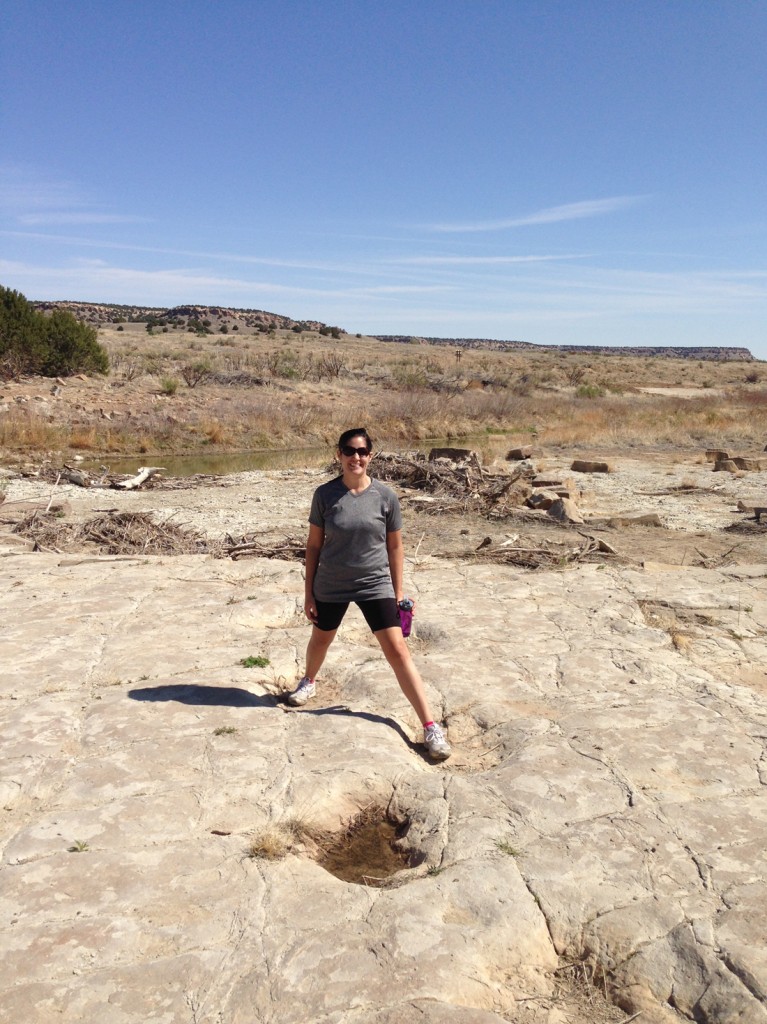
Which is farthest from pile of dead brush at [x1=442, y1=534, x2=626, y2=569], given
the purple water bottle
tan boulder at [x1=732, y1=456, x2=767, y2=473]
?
tan boulder at [x1=732, y1=456, x2=767, y2=473]

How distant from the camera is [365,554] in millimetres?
4598

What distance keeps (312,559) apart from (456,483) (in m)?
9.43

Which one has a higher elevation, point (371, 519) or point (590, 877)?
point (371, 519)

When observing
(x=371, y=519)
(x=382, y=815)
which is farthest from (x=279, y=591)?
(x=382, y=815)

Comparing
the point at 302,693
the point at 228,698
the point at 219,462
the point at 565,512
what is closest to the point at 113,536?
the point at 228,698

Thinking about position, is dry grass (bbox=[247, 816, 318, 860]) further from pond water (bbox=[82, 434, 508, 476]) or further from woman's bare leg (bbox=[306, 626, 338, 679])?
pond water (bbox=[82, 434, 508, 476])

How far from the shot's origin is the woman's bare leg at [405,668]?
14.9 feet

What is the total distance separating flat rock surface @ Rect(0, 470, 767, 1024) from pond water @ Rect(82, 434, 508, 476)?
12.8 m

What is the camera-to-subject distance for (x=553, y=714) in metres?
4.98

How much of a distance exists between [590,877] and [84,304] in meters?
114

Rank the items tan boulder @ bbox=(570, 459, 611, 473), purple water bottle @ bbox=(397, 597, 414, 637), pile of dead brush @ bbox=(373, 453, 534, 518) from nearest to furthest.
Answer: purple water bottle @ bbox=(397, 597, 414, 637)
pile of dead brush @ bbox=(373, 453, 534, 518)
tan boulder @ bbox=(570, 459, 611, 473)

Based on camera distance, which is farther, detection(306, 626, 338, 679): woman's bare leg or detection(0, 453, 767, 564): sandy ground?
detection(0, 453, 767, 564): sandy ground

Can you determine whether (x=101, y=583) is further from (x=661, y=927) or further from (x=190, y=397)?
(x=190, y=397)

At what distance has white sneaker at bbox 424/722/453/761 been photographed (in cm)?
449
